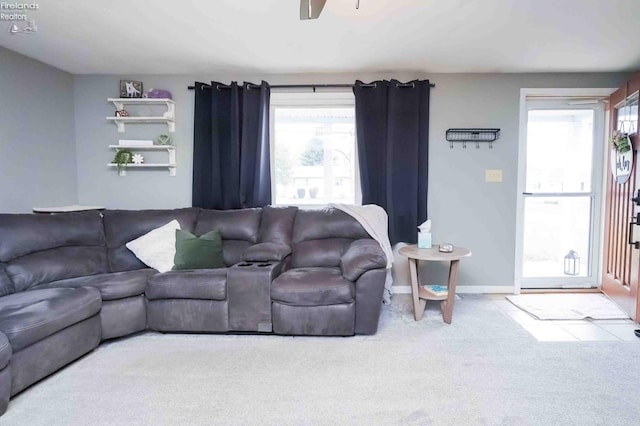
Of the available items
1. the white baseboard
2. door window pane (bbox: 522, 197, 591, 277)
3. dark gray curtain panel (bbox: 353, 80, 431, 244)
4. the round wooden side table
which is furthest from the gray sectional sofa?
door window pane (bbox: 522, 197, 591, 277)

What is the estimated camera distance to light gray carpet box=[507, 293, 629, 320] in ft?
10.3

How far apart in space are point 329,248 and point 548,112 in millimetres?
2899

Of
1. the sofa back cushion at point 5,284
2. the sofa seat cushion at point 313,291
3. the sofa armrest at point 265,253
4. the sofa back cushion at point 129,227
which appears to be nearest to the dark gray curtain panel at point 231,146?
the sofa back cushion at point 129,227

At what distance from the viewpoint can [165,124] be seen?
3840mm

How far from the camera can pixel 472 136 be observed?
374 cm

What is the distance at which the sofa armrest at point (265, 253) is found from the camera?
294cm

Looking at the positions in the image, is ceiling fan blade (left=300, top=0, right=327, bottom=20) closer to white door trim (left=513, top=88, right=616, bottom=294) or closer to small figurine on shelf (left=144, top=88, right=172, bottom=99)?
small figurine on shelf (left=144, top=88, right=172, bottom=99)

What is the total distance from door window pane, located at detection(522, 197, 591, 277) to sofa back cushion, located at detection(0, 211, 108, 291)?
4.39 meters

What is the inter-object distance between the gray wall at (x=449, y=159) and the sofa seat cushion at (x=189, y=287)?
1.38m

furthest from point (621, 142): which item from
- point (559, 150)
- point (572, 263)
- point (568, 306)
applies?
point (568, 306)

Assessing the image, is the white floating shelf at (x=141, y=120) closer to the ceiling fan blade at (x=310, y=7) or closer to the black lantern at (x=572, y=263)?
the ceiling fan blade at (x=310, y=7)

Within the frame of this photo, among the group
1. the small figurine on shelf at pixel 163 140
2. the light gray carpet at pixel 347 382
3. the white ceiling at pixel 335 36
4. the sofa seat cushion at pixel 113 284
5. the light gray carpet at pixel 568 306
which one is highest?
the white ceiling at pixel 335 36

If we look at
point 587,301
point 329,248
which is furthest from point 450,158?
point 587,301

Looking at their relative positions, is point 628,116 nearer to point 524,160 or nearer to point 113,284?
point 524,160
